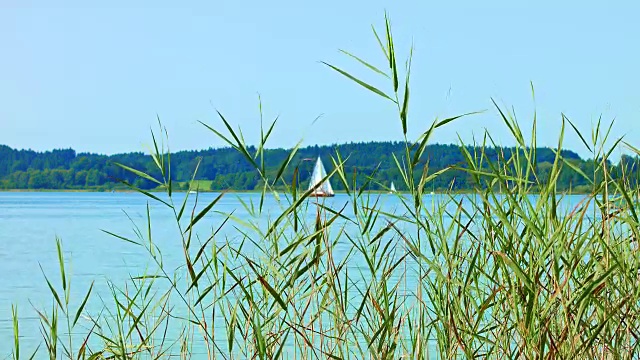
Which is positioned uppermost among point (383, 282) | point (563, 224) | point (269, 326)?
point (563, 224)

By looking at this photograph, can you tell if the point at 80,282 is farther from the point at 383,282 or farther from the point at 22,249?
the point at 383,282

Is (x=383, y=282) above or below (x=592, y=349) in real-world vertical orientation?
above

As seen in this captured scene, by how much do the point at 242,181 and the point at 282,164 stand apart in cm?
599

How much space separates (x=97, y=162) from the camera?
7006cm

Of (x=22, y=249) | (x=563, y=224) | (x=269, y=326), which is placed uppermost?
(x=563, y=224)

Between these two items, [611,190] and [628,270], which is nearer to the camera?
[628,270]

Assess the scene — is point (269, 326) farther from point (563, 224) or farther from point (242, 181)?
point (242, 181)

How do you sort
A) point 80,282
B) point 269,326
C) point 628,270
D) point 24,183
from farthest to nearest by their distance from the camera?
point 24,183 < point 80,282 < point 269,326 < point 628,270

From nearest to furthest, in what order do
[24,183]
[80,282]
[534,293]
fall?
[534,293] → [80,282] → [24,183]

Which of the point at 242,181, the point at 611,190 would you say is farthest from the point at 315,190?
the point at 242,181

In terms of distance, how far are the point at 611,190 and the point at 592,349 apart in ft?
2.82

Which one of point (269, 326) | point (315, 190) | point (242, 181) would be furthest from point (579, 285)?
point (242, 181)

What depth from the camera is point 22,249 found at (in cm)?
2236

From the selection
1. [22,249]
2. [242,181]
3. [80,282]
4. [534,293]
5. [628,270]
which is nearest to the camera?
[534,293]
